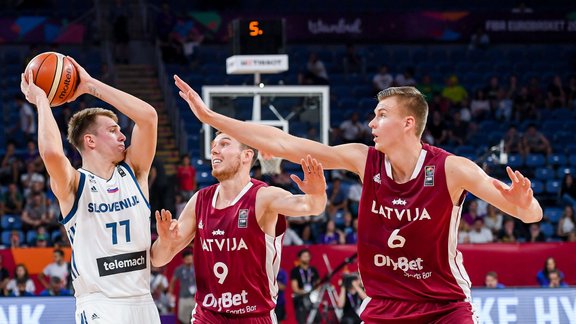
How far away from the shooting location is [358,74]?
895 inches

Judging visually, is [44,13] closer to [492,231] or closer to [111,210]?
[492,231]

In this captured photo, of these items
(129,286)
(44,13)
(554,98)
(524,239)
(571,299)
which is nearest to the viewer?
(129,286)

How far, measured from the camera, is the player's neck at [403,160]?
19.8ft

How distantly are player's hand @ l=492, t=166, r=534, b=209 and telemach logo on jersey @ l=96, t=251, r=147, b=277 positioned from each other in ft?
7.71

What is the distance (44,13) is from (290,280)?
12.3m

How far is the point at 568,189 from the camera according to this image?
18203 mm

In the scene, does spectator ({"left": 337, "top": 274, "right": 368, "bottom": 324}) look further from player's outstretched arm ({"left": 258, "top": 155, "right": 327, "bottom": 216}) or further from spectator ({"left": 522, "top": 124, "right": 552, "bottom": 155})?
spectator ({"left": 522, "top": 124, "right": 552, "bottom": 155})

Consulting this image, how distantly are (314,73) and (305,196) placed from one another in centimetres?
1486

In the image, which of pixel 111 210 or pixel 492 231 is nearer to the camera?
pixel 111 210

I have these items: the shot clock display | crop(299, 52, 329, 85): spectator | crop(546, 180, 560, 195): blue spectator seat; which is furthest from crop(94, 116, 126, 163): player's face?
crop(299, 52, 329, 85): spectator

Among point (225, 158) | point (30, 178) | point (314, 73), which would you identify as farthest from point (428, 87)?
point (225, 158)

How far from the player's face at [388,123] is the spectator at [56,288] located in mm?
8333

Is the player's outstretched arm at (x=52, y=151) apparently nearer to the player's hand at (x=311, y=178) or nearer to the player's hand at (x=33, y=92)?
the player's hand at (x=33, y=92)

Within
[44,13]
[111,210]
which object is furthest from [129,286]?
[44,13]
